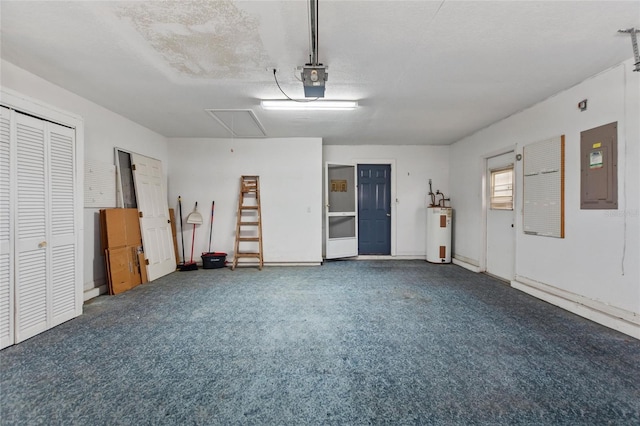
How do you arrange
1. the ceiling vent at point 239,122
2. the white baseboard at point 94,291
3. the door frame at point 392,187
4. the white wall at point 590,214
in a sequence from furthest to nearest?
the door frame at point 392,187
the ceiling vent at point 239,122
the white baseboard at point 94,291
the white wall at point 590,214

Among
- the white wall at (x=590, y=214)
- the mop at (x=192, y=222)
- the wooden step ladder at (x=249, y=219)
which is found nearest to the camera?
the white wall at (x=590, y=214)

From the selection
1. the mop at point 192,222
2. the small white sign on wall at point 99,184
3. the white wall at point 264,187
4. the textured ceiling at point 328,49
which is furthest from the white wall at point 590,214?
the small white sign on wall at point 99,184

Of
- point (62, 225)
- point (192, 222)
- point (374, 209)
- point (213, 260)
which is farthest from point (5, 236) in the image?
point (374, 209)

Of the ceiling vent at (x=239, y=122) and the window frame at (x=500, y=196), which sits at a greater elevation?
the ceiling vent at (x=239, y=122)

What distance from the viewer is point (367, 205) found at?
6.13 m

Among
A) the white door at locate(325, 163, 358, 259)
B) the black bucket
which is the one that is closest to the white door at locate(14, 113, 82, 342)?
the black bucket

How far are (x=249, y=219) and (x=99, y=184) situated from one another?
2.46 meters

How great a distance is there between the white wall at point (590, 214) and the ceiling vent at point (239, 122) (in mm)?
4008

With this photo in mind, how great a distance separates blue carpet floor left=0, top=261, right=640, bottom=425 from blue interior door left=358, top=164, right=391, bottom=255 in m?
2.70

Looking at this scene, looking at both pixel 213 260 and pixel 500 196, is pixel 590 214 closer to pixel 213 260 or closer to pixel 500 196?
pixel 500 196

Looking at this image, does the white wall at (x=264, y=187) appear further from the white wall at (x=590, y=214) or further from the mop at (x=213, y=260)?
the white wall at (x=590, y=214)

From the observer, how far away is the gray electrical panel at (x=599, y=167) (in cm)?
269

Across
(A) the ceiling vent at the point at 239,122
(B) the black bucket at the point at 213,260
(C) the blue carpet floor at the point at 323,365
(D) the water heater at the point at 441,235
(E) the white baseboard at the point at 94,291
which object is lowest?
(C) the blue carpet floor at the point at 323,365

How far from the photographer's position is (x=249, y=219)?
5.52 metres
